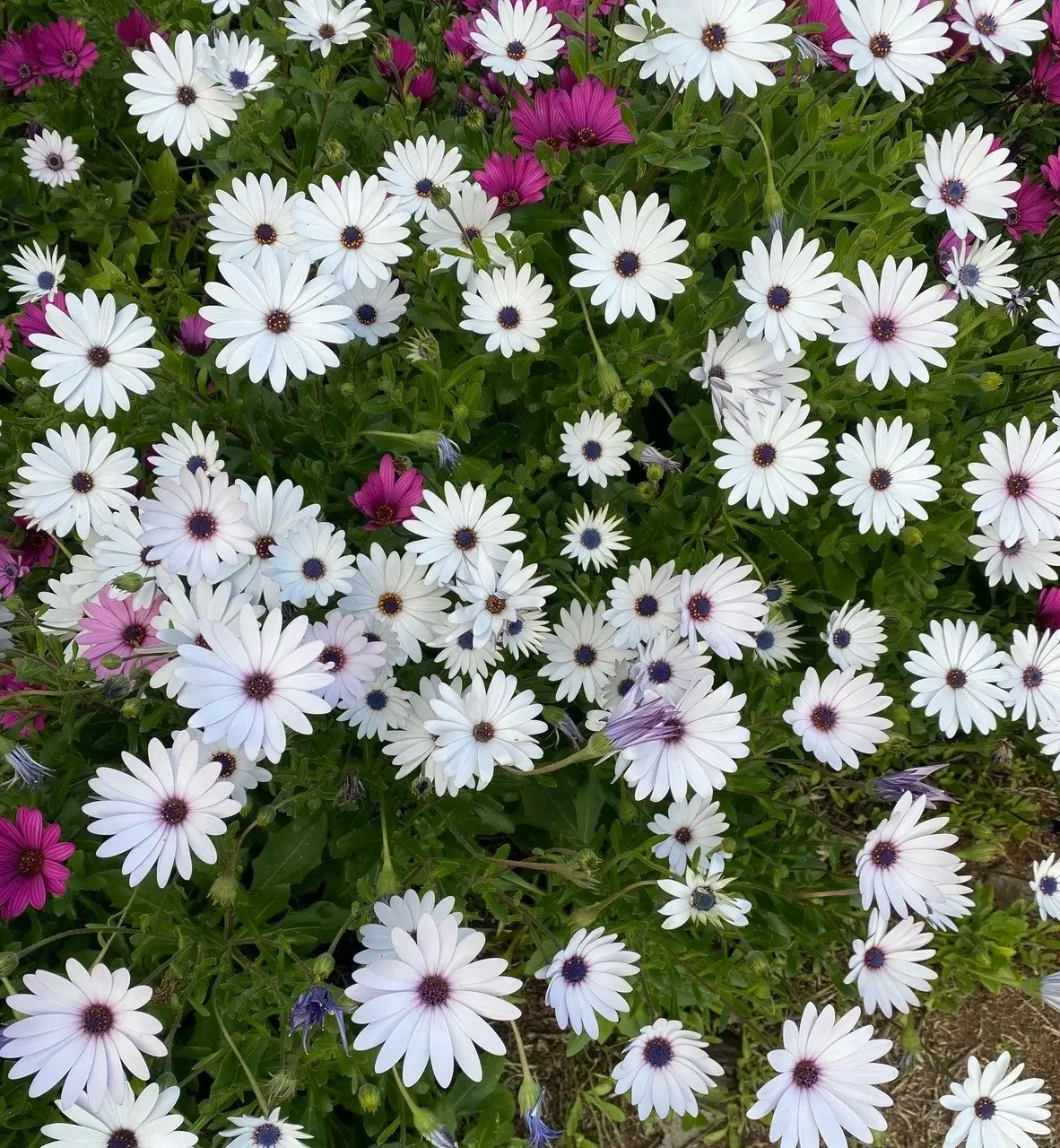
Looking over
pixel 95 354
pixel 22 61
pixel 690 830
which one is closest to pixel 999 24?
pixel 690 830

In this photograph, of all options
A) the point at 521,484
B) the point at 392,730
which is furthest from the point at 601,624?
the point at 392,730

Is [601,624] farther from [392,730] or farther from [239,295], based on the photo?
[239,295]

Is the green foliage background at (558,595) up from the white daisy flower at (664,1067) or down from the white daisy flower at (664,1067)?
up

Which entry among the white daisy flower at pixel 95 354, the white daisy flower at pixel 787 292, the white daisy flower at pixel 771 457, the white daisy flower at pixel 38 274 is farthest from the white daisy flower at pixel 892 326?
the white daisy flower at pixel 38 274

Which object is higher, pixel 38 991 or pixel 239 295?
pixel 239 295

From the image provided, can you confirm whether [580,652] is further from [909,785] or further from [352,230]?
[352,230]

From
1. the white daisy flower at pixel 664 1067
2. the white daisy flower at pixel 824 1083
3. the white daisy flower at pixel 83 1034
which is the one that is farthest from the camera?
the white daisy flower at pixel 664 1067

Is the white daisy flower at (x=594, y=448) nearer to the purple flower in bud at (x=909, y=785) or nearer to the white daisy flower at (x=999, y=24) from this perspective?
the purple flower in bud at (x=909, y=785)
